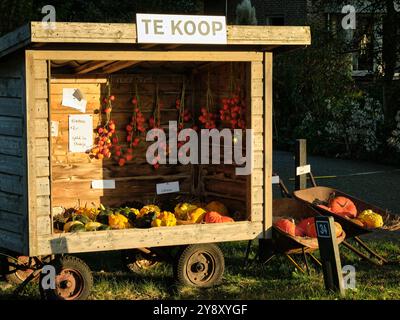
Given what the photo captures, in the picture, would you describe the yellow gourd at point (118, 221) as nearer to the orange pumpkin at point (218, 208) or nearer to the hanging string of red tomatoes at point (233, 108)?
the orange pumpkin at point (218, 208)

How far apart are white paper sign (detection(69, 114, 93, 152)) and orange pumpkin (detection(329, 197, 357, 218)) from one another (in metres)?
2.44

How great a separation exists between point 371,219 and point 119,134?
8.42 ft

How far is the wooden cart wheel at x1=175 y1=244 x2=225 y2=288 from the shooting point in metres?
7.20

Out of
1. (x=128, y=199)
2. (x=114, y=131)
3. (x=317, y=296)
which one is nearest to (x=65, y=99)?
(x=114, y=131)

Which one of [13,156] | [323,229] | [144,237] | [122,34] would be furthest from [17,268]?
[323,229]

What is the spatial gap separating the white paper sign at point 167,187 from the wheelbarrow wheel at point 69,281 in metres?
1.95

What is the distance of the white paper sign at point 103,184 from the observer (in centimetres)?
831

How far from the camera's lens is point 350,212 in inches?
324

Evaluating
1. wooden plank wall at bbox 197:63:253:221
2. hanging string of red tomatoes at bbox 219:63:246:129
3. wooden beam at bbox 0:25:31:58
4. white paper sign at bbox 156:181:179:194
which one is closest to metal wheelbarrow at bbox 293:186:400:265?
wooden plank wall at bbox 197:63:253:221

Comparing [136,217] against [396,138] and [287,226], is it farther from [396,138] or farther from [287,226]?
[396,138]

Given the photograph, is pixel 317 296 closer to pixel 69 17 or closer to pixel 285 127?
pixel 285 127

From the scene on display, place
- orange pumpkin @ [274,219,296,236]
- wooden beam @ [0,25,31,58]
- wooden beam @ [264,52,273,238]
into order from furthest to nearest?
orange pumpkin @ [274,219,296,236] < wooden beam @ [264,52,273,238] < wooden beam @ [0,25,31,58]

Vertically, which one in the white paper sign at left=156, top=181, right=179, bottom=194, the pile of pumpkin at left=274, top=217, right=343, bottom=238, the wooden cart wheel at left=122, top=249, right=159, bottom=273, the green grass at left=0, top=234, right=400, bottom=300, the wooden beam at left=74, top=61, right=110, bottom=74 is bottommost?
the green grass at left=0, top=234, right=400, bottom=300

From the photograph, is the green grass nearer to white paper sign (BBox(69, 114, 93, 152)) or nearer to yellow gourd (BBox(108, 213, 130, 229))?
yellow gourd (BBox(108, 213, 130, 229))
